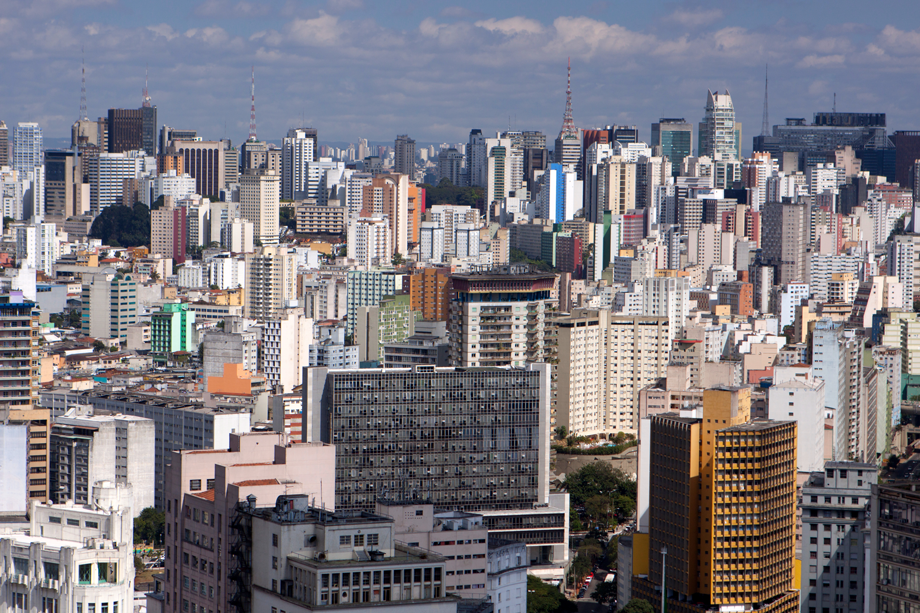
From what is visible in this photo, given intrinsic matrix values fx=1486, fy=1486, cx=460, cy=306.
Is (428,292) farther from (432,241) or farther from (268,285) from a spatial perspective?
(432,241)

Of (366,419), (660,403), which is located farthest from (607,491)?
(366,419)

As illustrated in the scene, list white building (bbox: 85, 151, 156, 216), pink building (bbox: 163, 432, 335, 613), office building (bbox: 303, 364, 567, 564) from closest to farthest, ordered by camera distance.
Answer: pink building (bbox: 163, 432, 335, 613), office building (bbox: 303, 364, 567, 564), white building (bbox: 85, 151, 156, 216)

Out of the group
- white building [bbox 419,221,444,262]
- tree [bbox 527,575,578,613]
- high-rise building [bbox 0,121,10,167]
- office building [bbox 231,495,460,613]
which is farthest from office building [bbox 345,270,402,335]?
high-rise building [bbox 0,121,10,167]

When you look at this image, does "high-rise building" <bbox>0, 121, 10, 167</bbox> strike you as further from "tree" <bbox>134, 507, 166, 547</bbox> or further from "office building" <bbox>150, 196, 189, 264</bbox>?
"tree" <bbox>134, 507, 166, 547</bbox>

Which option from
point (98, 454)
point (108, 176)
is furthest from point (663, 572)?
point (108, 176)

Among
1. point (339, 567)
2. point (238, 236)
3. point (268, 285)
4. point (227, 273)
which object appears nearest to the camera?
point (339, 567)

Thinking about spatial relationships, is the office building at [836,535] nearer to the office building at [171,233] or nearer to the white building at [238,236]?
the white building at [238,236]

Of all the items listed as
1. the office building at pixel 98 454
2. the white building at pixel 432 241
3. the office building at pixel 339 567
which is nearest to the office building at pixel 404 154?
the white building at pixel 432 241
